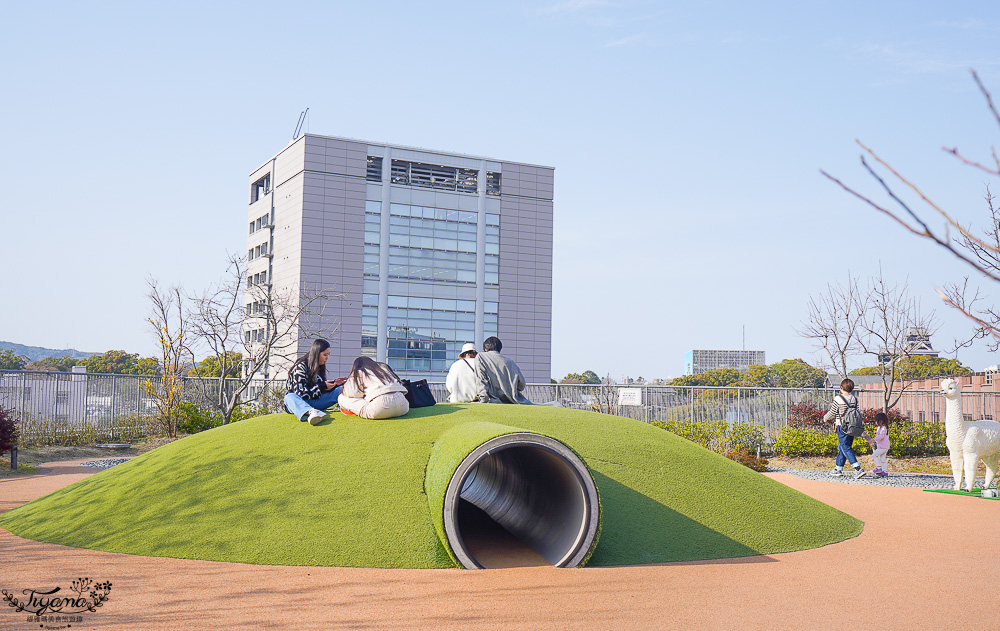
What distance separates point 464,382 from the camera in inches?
373

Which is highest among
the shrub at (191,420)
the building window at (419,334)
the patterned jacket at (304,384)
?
the building window at (419,334)

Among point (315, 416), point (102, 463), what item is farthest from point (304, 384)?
point (102, 463)

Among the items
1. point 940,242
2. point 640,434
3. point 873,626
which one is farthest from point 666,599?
point 940,242

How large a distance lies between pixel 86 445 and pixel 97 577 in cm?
1463

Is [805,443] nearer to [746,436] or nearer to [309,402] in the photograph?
[746,436]

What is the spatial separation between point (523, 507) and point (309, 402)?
9.33 feet

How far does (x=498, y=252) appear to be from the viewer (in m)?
56.5

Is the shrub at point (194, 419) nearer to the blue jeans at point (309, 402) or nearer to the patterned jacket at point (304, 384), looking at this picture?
the blue jeans at point (309, 402)

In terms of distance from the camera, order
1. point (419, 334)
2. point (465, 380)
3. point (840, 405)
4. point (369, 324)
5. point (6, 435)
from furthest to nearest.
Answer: point (419, 334) → point (369, 324) → point (840, 405) → point (6, 435) → point (465, 380)

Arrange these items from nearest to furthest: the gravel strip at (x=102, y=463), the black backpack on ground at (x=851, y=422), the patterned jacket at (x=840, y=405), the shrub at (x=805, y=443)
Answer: the black backpack on ground at (x=851, y=422), the patterned jacket at (x=840, y=405), the gravel strip at (x=102, y=463), the shrub at (x=805, y=443)

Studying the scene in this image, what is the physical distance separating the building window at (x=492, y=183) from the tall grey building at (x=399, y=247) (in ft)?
0.30

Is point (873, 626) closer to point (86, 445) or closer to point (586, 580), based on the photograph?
point (586, 580)

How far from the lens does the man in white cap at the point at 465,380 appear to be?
937cm

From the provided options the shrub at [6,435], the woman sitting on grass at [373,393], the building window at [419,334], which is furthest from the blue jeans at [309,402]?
the building window at [419,334]
